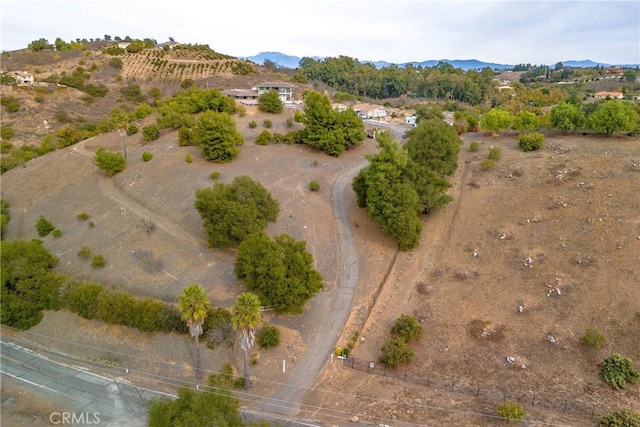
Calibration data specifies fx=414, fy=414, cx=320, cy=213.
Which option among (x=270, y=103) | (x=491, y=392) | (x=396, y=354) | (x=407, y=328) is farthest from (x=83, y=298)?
(x=270, y=103)

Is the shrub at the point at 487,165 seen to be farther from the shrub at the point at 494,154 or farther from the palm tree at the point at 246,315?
the palm tree at the point at 246,315

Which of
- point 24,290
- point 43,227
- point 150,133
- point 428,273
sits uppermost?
point 150,133

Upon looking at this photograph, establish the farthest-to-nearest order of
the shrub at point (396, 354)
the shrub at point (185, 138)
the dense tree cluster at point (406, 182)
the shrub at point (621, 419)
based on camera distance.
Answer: the shrub at point (185, 138), the dense tree cluster at point (406, 182), the shrub at point (396, 354), the shrub at point (621, 419)

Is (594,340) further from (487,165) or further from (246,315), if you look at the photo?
(487,165)

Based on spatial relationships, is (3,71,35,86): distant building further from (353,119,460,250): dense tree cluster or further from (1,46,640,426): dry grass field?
(353,119,460,250): dense tree cluster

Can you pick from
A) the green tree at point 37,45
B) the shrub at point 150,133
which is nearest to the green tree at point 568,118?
the shrub at point 150,133

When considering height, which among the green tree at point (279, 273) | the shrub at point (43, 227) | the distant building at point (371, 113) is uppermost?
the distant building at point (371, 113)
